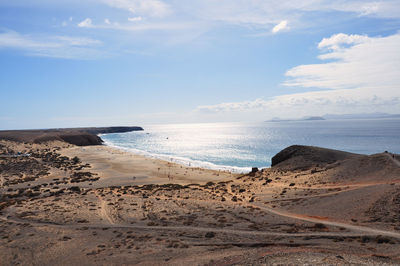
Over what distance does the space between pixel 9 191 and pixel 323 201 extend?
1299 inches

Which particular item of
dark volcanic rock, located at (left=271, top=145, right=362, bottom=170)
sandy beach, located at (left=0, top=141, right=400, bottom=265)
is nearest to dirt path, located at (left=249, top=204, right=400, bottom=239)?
sandy beach, located at (left=0, top=141, right=400, bottom=265)

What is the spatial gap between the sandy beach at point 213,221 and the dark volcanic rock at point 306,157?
13.9ft

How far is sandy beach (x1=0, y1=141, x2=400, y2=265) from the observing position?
1259cm

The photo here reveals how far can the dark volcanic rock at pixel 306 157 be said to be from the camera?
38062mm

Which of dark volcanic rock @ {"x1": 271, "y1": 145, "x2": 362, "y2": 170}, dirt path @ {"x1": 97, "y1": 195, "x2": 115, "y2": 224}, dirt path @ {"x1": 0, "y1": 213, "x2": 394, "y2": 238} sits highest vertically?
dark volcanic rock @ {"x1": 271, "y1": 145, "x2": 362, "y2": 170}

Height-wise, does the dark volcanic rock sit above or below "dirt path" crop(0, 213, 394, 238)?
above

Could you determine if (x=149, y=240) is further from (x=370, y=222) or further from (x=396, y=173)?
(x=396, y=173)

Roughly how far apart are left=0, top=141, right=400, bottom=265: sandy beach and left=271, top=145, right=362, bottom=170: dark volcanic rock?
13.9 feet

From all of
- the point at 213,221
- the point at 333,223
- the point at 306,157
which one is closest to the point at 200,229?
the point at 213,221

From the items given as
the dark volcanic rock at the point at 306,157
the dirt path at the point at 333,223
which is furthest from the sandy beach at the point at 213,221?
the dark volcanic rock at the point at 306,157

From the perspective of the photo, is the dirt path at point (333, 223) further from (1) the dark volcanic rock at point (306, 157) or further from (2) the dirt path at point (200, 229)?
(1) the dark volcanic rock at point (306, 157)

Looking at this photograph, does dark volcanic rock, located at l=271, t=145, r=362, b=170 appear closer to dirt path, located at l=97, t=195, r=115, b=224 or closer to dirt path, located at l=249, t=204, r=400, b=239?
dirt path, located at l=249, t=204, r=400, b=239

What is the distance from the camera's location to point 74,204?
22938mm

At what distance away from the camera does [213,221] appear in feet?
58.9
